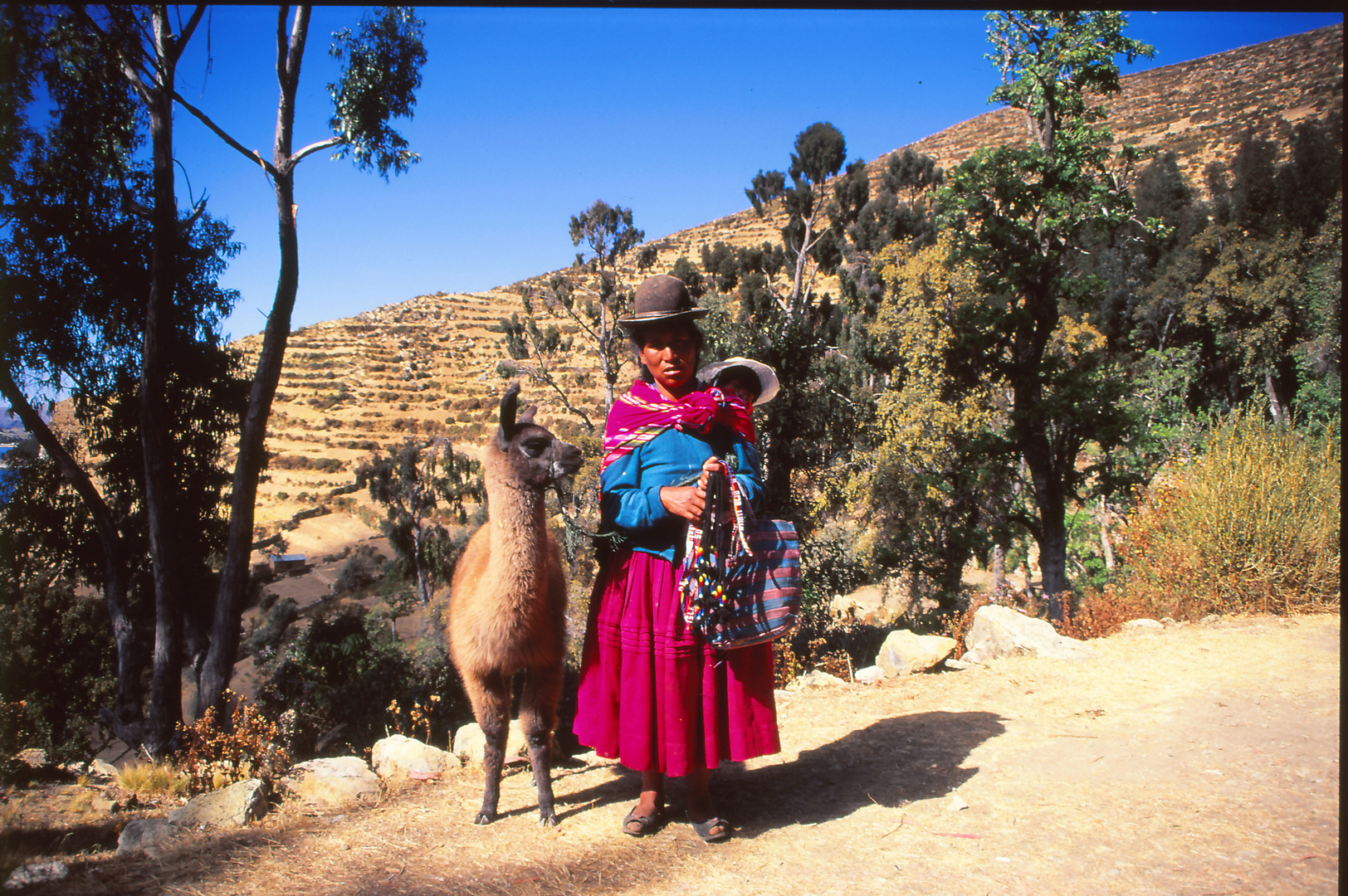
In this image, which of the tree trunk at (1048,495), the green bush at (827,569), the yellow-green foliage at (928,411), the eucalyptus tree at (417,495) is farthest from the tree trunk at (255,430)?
the tree trunk at (1048,495)

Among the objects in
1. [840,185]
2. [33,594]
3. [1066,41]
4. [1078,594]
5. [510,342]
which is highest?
[840,185]

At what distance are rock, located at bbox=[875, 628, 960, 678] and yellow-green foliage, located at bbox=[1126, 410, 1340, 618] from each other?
2836 mm

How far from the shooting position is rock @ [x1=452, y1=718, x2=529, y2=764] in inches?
198

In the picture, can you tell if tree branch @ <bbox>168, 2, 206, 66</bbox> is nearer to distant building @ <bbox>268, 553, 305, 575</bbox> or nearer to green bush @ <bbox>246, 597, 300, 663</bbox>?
green bush @ <bbox>246, 597, 300, 663</bbox>

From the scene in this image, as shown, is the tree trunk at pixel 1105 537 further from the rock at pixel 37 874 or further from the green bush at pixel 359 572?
the green bush at pixel 359 572

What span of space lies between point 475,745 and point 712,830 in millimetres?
2421

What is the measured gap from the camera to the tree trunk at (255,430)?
7.73 meters

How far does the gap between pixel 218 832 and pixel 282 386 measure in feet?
155

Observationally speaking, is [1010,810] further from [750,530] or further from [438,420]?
[438,420]

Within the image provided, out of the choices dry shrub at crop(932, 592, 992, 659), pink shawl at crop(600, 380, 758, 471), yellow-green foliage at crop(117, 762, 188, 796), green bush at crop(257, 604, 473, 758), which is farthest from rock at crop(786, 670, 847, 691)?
green bush at crop(257, 604, 473, 758)

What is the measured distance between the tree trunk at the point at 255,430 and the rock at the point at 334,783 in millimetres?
3864

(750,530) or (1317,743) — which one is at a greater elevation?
(750,530)

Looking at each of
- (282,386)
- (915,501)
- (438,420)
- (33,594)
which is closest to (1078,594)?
(915,501)

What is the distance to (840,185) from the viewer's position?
104 ft
